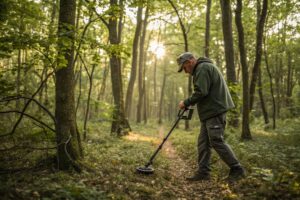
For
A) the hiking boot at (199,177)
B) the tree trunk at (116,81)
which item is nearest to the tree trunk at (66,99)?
the hiking boot at (199,177)

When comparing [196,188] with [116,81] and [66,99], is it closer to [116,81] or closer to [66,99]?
[66,99]

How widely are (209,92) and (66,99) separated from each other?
313 centimetres

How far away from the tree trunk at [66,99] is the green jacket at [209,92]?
8.76 ft

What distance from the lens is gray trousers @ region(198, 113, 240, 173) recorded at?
18.0ft

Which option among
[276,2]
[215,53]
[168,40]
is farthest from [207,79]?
[168,40]

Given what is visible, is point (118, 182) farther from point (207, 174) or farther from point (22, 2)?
point (22, 2)

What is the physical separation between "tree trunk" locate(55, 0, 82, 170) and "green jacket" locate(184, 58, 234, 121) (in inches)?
105

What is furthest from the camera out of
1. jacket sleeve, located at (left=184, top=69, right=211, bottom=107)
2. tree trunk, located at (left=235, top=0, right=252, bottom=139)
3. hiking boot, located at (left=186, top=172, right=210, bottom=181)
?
tree trunk, located at (left=235, top=0, right=252, bottom=139)

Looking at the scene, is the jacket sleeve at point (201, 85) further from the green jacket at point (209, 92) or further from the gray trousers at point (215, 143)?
the gray trousers at point (215, 143)

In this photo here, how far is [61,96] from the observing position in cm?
536

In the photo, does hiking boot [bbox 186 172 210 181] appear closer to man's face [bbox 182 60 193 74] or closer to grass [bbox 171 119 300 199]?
grass [bbox 171 119 300 199]

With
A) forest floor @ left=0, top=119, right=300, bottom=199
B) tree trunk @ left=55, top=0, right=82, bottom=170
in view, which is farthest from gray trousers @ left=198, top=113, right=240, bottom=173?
tree trunk @ left=55, top=0, right=82, bottom=170

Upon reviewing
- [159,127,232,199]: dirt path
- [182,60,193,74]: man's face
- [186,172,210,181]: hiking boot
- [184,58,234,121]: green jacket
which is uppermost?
[182,60,193,74]: man's face

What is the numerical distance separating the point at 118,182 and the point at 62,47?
2.92 meters
